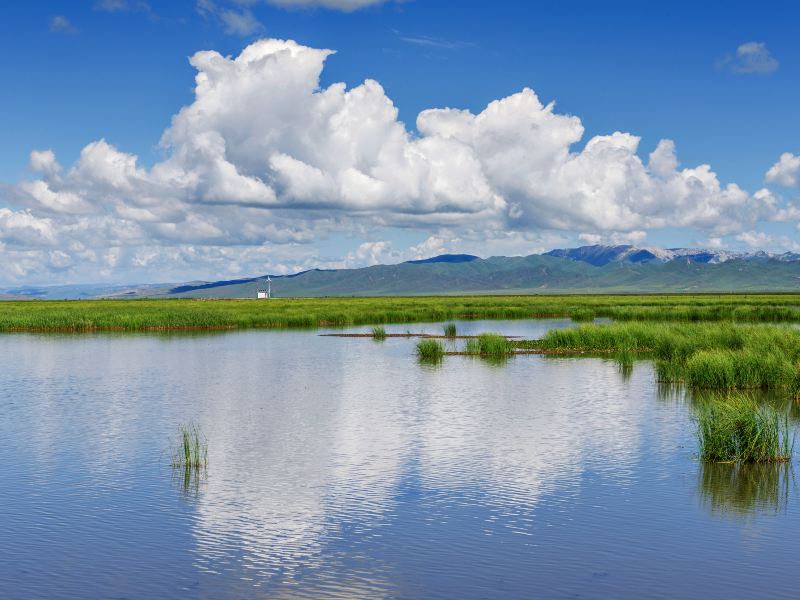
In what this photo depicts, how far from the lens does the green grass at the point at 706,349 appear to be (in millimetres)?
34125

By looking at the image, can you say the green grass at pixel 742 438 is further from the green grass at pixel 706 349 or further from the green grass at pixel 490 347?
the green grass at pixel 490 347

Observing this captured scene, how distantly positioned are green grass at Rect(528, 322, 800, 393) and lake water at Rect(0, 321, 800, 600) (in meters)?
2.13

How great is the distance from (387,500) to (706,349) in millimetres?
26730

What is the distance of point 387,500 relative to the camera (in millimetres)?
18797

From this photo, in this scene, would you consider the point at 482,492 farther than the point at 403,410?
No

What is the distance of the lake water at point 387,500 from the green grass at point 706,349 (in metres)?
2.13

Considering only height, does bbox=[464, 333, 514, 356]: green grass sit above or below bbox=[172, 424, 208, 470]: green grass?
above

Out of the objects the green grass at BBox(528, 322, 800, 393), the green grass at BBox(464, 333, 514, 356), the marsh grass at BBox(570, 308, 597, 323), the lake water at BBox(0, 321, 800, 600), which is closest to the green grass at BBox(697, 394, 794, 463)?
the lake water at BBox(0, 321, 800, 600)

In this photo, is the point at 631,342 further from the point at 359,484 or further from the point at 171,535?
the point at 171,535

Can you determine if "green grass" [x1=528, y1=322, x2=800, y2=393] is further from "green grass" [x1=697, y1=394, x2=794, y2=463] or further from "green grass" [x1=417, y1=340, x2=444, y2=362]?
"green grass" [x1=697, y1=394, x2=794, y2=463]

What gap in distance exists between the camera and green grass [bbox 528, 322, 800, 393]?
3412 centimetres

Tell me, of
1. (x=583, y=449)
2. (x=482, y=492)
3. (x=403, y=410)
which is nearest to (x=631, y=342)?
(x=403, y=410)

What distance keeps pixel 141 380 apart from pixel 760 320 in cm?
6430

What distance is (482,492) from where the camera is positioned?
63.9ft
